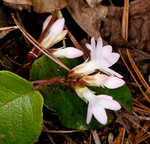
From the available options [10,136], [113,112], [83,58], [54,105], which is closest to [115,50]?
[83,58]

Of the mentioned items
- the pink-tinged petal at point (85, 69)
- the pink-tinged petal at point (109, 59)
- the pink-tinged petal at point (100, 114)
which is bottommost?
the pink-tinged petal at point (100, 114)

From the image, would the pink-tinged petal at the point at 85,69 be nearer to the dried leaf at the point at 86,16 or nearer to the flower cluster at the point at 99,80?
the flower cluster at the point at 99,80

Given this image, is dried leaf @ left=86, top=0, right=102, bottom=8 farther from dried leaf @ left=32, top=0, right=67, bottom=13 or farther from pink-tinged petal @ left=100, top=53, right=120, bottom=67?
pink-tinged petal @ left=100, top=53, right=120, bottom=67

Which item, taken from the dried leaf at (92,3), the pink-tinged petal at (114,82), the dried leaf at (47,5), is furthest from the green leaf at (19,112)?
the dried leaf at (92,3)

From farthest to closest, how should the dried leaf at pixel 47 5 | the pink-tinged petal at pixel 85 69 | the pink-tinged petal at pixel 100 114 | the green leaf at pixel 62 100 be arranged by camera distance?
1. the dried leaf at pixel 47 5
2. the green leaf at pixel 62 100
3. the pink-tinged petal at pixel 85 69
4. the pink-tinged petal at pixel 100 114

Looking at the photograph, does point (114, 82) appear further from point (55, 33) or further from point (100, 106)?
point (55, 33)

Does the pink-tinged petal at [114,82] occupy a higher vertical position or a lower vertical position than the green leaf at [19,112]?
higher

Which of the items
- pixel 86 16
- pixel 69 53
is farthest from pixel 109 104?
pixel 86 16
